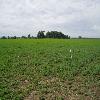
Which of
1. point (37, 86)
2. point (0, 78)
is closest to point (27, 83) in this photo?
point (37, 86)

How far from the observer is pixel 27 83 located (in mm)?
12852

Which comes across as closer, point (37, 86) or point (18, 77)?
point (37, 86)

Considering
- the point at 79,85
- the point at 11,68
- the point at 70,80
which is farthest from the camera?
the point at 11,68

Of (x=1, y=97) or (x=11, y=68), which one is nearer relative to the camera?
(x=1, y=97)

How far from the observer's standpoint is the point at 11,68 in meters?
16.4

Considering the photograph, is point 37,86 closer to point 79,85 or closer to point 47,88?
point 47,88

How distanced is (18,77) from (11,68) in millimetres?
2549

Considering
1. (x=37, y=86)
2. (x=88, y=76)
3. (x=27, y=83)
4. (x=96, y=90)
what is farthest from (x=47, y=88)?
(x=88, y=76)

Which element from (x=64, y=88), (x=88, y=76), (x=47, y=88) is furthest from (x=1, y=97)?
(x=88, y=76)

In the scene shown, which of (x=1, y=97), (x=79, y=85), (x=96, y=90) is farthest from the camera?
(x=79, y=85)

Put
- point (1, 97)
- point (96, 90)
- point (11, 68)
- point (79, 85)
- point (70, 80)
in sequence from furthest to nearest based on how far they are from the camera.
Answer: point (11, 68) → point (70, 80) → point (79, 85) → point (96, 90) → point (1, 97)

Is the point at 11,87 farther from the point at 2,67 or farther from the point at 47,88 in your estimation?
the point at 2,67

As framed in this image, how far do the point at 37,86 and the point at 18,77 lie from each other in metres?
2.20

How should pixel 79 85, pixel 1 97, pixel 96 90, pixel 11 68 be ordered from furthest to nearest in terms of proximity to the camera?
pixel 11 68
pixel 79 85
pixel 96 90
pixel 1 97
